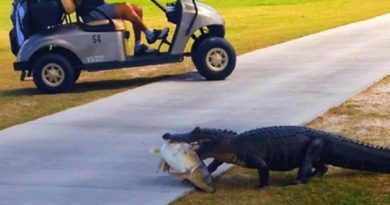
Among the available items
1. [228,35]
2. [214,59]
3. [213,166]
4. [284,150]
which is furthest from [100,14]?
[228,35]

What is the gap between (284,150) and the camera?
773cm

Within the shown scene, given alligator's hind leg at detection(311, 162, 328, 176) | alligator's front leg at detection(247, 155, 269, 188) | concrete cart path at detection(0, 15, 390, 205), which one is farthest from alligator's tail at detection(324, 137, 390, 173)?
concrete cart path at detection(0, 15, 390, 205)

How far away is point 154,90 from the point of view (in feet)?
43.2

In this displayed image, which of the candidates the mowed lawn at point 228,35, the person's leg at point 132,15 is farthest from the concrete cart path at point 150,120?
the person's leg at point 132,15

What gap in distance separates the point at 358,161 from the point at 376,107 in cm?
380

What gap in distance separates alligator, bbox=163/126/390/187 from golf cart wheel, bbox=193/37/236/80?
242 inches

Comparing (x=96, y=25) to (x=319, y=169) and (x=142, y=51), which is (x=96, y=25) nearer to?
(x=142, y=51)

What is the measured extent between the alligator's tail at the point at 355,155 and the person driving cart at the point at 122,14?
21.0ft

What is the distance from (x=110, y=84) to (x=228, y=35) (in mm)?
8215

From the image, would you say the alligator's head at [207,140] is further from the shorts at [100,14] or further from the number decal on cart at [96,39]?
the shorts at [100,14]

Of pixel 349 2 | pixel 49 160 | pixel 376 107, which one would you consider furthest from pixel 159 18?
pixel 49 160

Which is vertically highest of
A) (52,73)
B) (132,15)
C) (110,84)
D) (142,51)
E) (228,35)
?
(132,15)

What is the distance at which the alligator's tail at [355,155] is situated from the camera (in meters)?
7.76

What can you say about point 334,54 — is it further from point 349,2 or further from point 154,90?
point 349,2
